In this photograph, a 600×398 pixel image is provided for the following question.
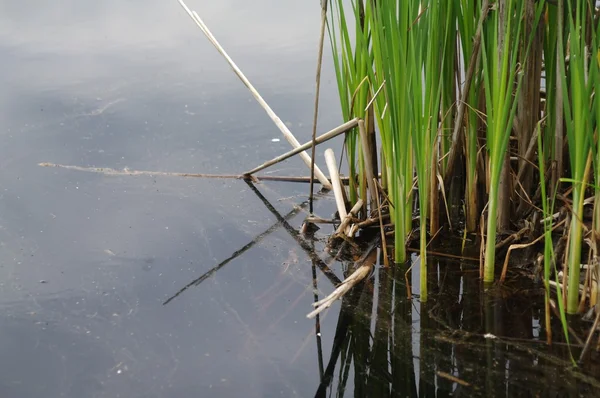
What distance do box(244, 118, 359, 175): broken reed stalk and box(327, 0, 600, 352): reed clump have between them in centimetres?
5

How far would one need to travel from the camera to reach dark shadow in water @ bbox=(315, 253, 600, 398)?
1.83 metres

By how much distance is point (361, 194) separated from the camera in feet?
8.70

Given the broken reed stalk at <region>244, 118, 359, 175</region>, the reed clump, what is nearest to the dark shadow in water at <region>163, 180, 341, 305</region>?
the broken reed stalk at <region>244, 118, 359, 175</region>

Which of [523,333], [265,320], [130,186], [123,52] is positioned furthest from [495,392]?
[123,52]

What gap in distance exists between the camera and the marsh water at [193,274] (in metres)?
1.92

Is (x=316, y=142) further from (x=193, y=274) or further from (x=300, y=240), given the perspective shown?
(x=193, y=274)

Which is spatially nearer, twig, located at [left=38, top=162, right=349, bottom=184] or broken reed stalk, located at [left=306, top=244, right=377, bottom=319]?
broken reed stalk, located at [left=306, top=244, right=377, bottom=319]

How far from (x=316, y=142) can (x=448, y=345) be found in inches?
37.8

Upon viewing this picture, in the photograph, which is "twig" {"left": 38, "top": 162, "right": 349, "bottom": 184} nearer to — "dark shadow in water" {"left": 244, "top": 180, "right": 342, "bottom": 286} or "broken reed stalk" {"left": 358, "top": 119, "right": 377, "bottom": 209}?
"dark shadow in water" {"left": 244, "top": 180, "right": 342, "bottom": 286}

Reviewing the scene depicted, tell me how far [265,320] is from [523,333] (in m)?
0.71

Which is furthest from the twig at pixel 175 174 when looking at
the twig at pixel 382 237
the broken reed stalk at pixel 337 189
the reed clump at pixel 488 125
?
the twig at pixel 382 237

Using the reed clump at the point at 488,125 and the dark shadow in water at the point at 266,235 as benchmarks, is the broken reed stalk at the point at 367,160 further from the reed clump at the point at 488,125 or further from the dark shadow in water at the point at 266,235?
the dark shadow in water at the point at 266,235

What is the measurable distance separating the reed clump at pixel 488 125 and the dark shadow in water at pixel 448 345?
80mm

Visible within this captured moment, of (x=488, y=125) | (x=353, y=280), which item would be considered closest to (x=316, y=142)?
(x=353, y=280)
